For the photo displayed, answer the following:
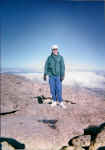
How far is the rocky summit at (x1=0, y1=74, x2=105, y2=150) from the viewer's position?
166 inches

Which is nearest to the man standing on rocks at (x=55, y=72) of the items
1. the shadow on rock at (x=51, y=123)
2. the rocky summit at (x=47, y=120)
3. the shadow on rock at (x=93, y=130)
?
the rocky summit at (x=47, y=120)

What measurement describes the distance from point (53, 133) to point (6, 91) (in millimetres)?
2672

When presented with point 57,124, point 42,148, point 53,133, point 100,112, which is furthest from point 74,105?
point 42,148

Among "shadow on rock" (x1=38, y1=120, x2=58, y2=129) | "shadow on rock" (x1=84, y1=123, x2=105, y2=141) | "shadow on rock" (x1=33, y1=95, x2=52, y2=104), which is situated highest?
"shadow on rock" (x1=33, y1=95, x2=52, y2=104)

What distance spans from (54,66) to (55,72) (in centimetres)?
21

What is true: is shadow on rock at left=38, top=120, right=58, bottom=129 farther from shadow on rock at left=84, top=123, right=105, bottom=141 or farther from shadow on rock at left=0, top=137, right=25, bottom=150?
shadow on rock at left=0, top=137, right=25, bottom=150

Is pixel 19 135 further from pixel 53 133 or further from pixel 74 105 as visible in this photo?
pixel 74 105

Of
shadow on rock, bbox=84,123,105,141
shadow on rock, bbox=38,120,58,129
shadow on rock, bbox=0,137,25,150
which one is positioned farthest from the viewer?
shadow on rock, bbox=38,120,58,129

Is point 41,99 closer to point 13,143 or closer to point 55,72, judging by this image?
point 55,72

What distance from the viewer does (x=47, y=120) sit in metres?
5.09

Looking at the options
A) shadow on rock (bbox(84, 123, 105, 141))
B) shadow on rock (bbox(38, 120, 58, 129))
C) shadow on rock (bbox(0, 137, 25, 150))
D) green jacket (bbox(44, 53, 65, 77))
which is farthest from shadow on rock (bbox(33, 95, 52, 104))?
shadow on rock (bbox(0, 137, 25, 150))

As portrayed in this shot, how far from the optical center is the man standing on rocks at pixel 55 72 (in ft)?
19.6

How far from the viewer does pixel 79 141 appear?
171 inches

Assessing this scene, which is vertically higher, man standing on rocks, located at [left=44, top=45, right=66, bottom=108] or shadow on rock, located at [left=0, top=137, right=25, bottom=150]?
man standing on rocks, located at [left=44, top=45, right=66, bottom=108]
